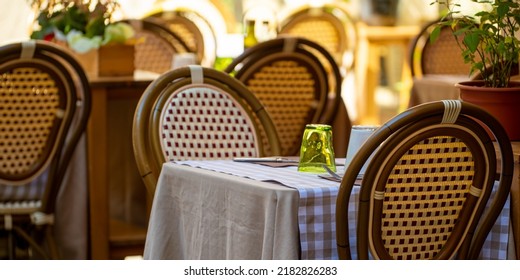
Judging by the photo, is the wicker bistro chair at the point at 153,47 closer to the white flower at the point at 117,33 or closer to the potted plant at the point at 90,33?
the potted plant at the point at 90,33

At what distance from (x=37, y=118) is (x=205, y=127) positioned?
0.82 m

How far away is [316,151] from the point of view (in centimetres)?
261

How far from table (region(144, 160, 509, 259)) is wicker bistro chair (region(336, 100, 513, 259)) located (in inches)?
2.6

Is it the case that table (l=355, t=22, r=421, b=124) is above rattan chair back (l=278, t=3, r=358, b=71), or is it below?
below

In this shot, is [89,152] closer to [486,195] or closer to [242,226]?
[242,226]

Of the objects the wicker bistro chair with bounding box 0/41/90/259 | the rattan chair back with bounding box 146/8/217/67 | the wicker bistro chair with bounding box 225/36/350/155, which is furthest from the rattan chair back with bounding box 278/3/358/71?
the wicker bistro chair with bounding box 0/41/90/259

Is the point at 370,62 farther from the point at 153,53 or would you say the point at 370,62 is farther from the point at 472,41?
the point at 472,41

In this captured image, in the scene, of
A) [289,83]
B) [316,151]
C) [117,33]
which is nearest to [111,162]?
[117,33]

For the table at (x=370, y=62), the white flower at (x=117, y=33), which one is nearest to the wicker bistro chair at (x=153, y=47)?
the white flower at (x=117, y=33)

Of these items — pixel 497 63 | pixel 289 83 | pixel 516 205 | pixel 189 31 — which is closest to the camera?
pixel 516 205

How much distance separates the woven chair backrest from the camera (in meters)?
3.77

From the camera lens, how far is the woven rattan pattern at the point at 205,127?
10.4 feet

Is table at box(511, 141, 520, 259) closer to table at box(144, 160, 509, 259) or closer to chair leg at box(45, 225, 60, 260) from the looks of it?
table at box(144, 160, 509, 259)
